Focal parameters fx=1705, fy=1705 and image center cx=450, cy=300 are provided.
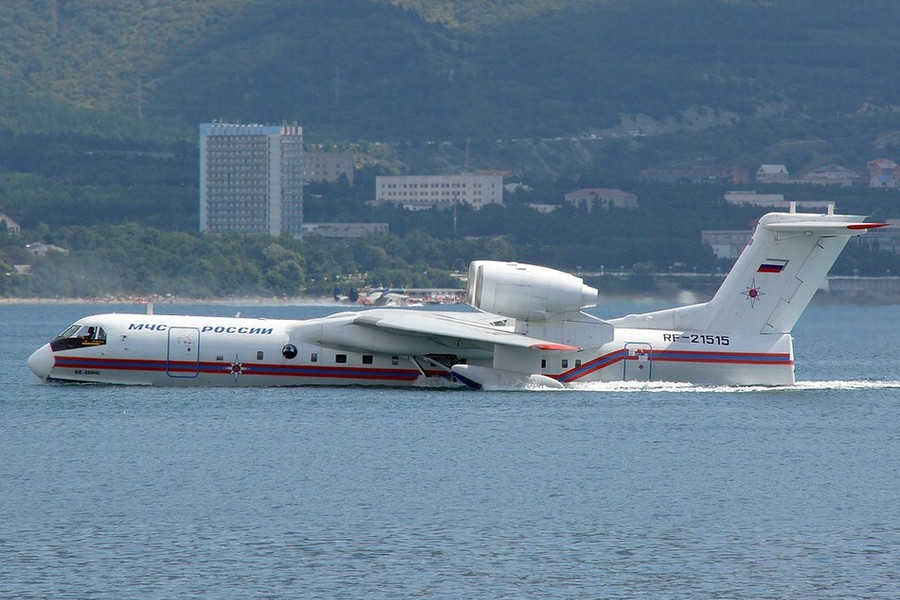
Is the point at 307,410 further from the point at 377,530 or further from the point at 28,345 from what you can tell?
the point at 28,345

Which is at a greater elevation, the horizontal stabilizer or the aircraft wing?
the horizontal stabilizer

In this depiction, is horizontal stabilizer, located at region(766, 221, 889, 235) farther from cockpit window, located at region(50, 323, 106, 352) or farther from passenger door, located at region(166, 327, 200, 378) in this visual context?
cockpit window, located at region(50, 323, 106, 352)

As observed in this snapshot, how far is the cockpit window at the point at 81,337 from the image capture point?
5178cm

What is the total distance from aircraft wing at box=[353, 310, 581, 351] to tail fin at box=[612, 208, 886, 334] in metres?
4.93

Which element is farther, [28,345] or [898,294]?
[898,294]

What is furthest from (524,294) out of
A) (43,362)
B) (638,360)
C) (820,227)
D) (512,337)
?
(43,362)

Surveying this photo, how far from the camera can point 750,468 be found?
135 feet

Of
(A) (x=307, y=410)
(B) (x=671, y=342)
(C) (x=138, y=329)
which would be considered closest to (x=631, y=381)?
(B) (x=671, y=342)

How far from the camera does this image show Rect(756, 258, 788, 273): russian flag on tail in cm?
5178

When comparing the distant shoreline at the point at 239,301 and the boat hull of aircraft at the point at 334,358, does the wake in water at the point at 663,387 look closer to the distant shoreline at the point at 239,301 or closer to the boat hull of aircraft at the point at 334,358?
the boat hull of aircraft at the point at 334,358

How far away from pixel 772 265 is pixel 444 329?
10298 mm

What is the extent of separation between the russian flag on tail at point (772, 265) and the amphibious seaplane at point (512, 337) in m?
0.03

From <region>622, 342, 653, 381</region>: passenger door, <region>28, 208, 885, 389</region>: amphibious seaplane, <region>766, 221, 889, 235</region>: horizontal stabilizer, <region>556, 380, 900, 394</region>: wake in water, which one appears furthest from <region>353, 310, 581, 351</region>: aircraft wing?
<region>766, 221, 889, 235</region>: horizontal stabilizer

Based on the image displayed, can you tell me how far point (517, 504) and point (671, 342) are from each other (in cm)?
1746
